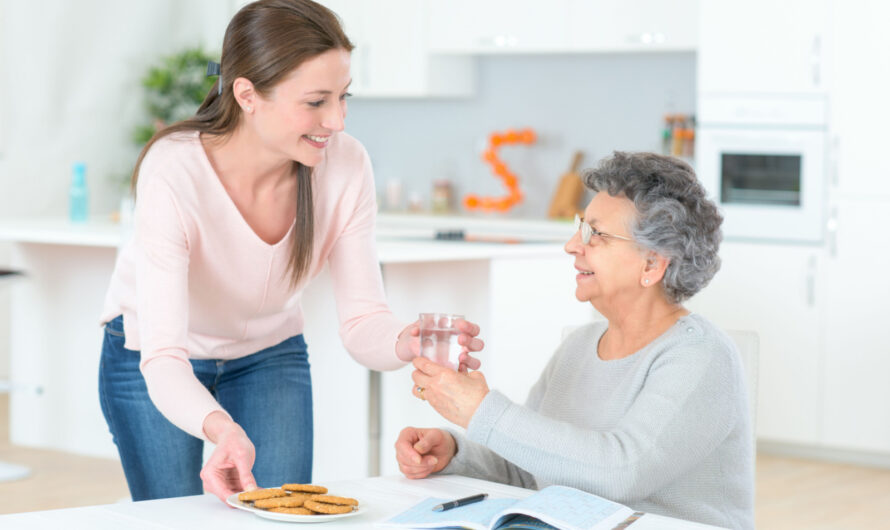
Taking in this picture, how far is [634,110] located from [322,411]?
2501 millimetres

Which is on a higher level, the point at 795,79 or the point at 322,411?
the point at 795,79

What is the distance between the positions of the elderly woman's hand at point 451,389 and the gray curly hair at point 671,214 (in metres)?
0.38

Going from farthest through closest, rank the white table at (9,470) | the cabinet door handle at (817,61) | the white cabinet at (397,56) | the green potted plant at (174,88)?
the green potted plant at (174,88), the white cabinet at (397,56), the cabinet door handle at (817,61), the white table at (9,470)

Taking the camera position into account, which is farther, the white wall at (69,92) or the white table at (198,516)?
the white wall at (69,92)

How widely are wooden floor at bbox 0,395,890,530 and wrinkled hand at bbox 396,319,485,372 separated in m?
2.11

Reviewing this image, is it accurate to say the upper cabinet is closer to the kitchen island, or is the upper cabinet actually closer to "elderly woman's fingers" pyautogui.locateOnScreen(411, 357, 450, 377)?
the kitchen island

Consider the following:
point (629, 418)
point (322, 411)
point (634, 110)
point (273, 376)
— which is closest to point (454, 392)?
point (629, 418)

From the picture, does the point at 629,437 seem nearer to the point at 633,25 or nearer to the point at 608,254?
the point at 608,254

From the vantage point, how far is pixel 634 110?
585 cm

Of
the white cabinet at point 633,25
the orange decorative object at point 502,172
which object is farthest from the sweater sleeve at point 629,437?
the orange decorative object at point 502,172

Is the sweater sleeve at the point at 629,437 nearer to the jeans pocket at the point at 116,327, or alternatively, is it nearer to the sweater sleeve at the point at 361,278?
the sweater sleeve at the point at 361,278

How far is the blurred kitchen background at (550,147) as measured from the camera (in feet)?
15.4

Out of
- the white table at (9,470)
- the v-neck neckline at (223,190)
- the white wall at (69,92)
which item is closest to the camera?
the v-neck neckline at (223,190)

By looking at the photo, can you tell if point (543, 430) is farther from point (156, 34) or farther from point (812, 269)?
point (156, 34)
